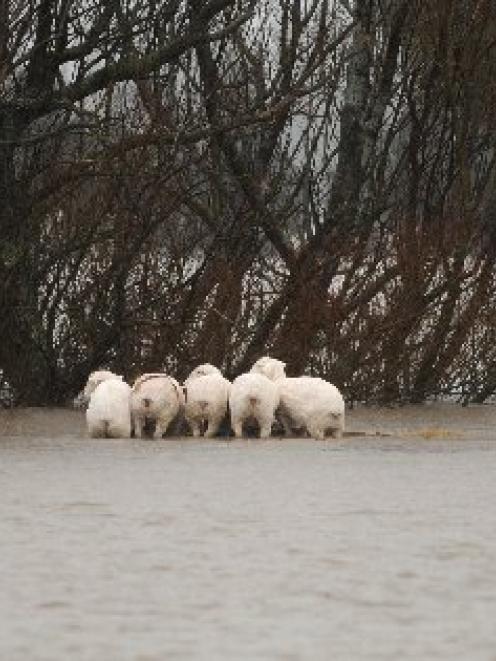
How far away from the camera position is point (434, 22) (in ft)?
57.5

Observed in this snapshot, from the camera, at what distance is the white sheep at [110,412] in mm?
11883

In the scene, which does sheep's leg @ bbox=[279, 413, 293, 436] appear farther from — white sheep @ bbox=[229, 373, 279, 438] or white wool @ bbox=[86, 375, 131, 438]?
white wool @ bbox=[86, 375, 131, 438]

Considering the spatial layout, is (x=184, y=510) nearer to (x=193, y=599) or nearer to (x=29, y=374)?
(x=193, y=599)

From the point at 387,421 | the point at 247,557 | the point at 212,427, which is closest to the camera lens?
the point at 247,557

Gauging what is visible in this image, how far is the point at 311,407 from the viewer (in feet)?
39.4

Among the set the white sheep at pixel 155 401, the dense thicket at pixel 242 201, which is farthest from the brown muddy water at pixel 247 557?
the dense thicket at pixel 242 201

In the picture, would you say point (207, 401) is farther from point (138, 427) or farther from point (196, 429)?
point (138, 427)

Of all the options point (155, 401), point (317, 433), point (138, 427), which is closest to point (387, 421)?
point (317, 433)

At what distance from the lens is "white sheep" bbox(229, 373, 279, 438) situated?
1180 centimetres

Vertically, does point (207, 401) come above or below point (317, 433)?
above

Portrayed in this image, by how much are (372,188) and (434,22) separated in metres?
1.52

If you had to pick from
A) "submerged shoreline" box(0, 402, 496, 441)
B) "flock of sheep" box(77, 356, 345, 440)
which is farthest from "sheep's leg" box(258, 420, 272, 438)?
"submerged shoreline" box(0, 402, 496, 441)

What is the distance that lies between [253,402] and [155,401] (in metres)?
0.59

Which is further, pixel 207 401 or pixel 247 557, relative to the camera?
pixel 207 401
